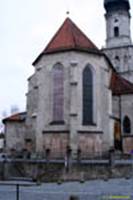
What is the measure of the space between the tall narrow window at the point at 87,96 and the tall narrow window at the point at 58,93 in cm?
180

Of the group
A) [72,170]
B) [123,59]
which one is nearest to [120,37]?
[123,59]

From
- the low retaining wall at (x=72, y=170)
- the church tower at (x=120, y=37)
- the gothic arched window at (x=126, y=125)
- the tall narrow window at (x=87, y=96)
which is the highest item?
A: the church tower at (x=120, y=37)

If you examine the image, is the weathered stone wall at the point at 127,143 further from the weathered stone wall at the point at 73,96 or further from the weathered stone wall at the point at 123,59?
the weathered stone wall at the point at 123,59

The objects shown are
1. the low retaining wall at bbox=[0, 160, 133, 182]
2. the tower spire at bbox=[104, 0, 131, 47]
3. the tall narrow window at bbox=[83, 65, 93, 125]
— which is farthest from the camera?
the tower spire at bbox=[104, 0, 131, 47]

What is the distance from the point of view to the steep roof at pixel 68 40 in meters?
28.7

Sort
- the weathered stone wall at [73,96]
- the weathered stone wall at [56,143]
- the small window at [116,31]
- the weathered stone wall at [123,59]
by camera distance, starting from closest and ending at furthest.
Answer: the weathered stone wall at [56,143]
the weathered stone wall at [73,96]
the weathered stone wall at [123,59]
the small window at [116,31]

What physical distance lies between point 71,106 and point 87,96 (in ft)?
6.20

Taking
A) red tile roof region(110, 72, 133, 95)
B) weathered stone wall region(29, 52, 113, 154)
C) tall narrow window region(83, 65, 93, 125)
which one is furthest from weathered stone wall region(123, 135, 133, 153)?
tall narrow window region(83, 65, 93, 125)

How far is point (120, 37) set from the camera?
141ft

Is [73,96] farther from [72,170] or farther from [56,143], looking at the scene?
[72,170]

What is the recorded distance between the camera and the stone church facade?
2698 cm

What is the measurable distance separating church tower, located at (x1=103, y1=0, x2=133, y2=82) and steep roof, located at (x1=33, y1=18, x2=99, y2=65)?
12.4 m

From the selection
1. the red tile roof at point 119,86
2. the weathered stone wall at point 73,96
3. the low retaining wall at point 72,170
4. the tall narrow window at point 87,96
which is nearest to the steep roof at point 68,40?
the weathered stone wall at point 73,96

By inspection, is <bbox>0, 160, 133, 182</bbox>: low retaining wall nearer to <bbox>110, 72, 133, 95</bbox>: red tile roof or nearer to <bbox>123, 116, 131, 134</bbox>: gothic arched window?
<bbox>123, 116, 131, 134</bbox>: gothic arched window
